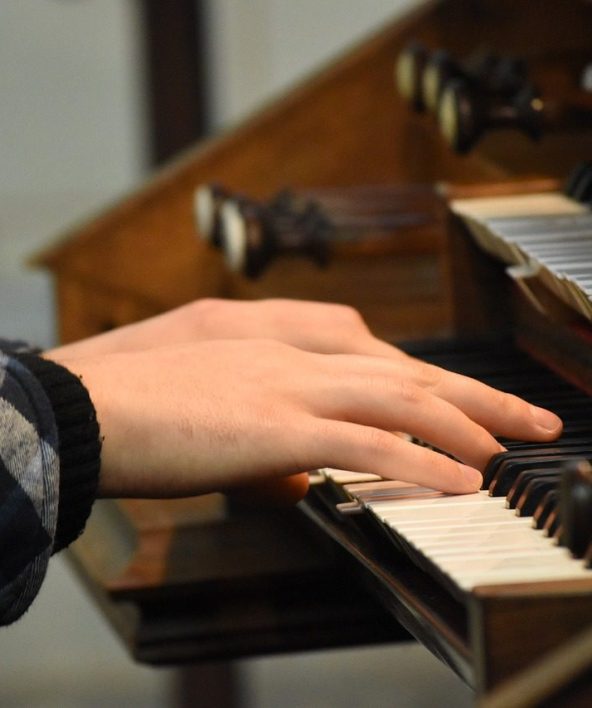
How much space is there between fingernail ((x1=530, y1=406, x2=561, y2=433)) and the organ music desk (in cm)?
13

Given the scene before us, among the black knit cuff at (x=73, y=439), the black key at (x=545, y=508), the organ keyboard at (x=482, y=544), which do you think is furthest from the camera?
the black knit cuff at (x=73, y=439)

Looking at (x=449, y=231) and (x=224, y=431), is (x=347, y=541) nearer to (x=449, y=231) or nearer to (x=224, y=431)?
(x=224, y=431)

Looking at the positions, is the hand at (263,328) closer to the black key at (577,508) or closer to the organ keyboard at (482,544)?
the organ keyboard at (482,544)

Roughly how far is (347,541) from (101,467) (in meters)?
0.16

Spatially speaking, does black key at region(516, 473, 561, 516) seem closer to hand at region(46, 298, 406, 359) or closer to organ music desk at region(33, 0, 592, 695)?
organ music desk at region(33, 0, 592, 695)

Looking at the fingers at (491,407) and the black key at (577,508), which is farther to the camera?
the fingers at (491,407)

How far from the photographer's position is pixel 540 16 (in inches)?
61.2

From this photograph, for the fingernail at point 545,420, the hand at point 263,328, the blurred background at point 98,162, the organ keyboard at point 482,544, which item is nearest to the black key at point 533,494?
the organ keyboard at point 482,544

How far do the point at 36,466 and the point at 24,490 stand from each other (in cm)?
2

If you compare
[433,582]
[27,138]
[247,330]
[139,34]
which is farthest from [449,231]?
[27,138]

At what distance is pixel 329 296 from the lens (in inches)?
62.7

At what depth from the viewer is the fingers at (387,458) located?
0.80m

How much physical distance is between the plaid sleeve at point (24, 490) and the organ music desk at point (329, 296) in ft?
0.60

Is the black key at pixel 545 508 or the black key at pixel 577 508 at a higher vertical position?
the black key at pixel 577 508
